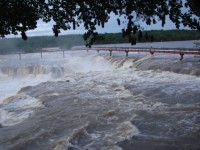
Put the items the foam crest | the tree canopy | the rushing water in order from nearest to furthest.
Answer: the tree canopy → the rushing water → the foam crest

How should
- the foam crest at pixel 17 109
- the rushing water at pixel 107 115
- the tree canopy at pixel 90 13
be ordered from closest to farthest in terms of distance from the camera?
1. the tree canopy at pixel 90 13
2. the rushing water at pixel 107 115
3. the foam crest at pixel 17 109

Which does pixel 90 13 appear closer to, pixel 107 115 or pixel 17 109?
pixel 107 115

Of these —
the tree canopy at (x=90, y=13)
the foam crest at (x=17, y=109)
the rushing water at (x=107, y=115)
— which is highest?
the tree canopy at (x=90, y=13)

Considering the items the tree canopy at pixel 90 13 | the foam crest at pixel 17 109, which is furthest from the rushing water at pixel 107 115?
the tree canopy at pixel 90 13

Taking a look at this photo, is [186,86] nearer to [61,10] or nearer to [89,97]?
[89,97]

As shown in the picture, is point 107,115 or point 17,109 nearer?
point 107,115

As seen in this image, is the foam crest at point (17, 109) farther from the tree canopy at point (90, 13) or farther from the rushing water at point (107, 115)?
the tree canopy at point (90, 13)

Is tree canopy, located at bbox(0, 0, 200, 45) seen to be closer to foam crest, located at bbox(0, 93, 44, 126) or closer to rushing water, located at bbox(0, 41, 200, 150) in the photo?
rushing water, located at bbox(0, 41, 200, 150)

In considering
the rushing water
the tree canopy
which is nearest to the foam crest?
the rushing water

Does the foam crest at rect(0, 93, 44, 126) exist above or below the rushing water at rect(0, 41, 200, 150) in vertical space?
below

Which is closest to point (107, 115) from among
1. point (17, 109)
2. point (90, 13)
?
point (17, 109)

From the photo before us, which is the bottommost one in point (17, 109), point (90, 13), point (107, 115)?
point (17, 109)

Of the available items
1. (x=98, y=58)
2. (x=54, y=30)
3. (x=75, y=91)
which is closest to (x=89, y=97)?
(x=75, y=91)

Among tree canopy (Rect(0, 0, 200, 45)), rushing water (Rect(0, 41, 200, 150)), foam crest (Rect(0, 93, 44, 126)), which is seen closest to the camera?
tree canopy (Rect(0, 0, 200, 45))
